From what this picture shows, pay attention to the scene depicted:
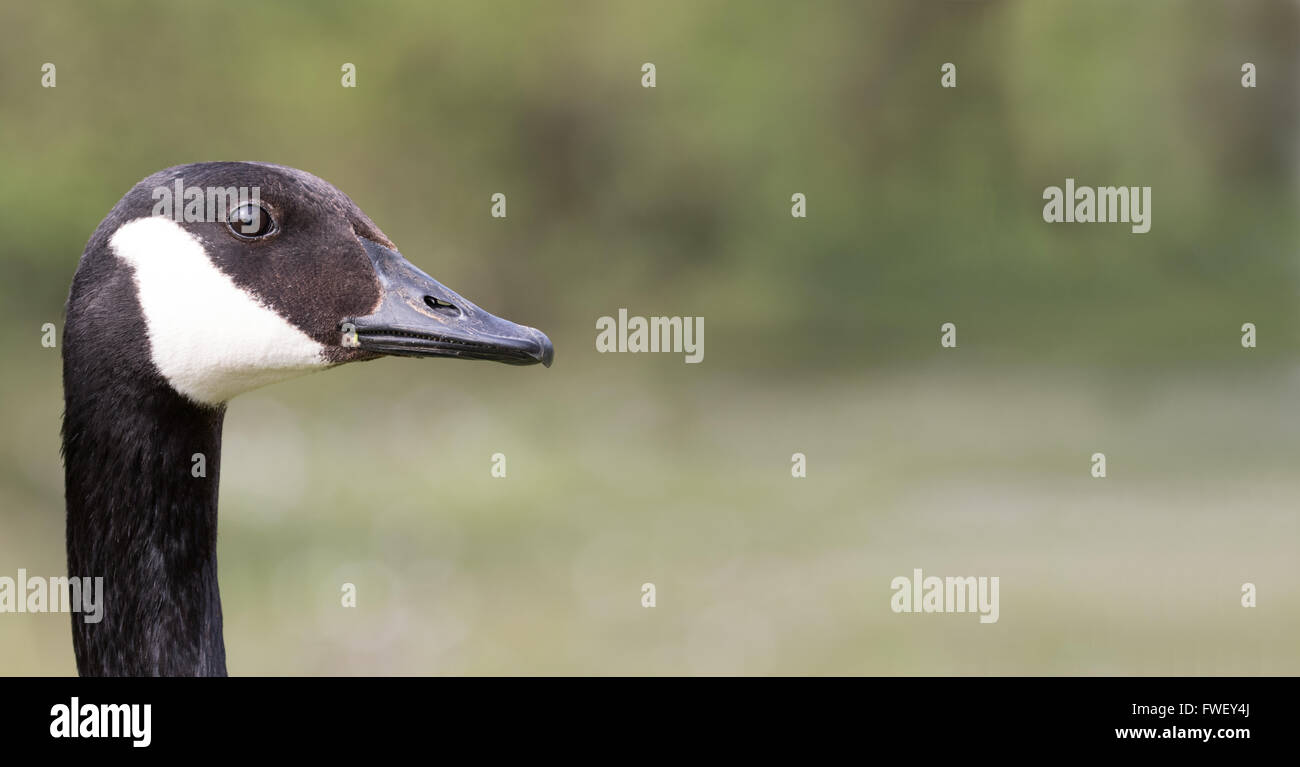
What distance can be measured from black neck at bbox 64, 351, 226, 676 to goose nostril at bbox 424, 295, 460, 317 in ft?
1.16

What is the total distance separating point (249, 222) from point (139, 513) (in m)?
0.45

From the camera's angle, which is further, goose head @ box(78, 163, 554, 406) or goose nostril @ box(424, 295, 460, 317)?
goose nostril @ box(424, 295, 460, 317)

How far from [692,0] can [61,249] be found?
4.35 m

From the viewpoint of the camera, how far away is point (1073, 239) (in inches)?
367

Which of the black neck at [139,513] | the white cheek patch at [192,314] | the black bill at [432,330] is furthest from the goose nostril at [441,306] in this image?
the black neck at [139,513]

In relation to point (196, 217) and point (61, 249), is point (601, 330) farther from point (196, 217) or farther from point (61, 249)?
point (196, 217)

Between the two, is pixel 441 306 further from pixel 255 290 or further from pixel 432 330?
pixel 255 290

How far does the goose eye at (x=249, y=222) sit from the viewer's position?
189 centimetres

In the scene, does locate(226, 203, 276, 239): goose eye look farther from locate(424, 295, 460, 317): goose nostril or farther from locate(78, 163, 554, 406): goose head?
locate(424, 295, 460, 317): goose nostril

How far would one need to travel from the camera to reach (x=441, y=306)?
1969 millimetres

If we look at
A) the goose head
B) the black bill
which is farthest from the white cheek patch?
the black bill

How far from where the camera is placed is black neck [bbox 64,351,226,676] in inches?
73.9

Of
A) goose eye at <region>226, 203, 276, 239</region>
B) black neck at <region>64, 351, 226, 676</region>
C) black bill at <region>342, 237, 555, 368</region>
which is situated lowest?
black neck at <region>64, 351, 226, 676</region>

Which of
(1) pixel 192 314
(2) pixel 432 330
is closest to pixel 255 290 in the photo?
(1) pixel 192 314
